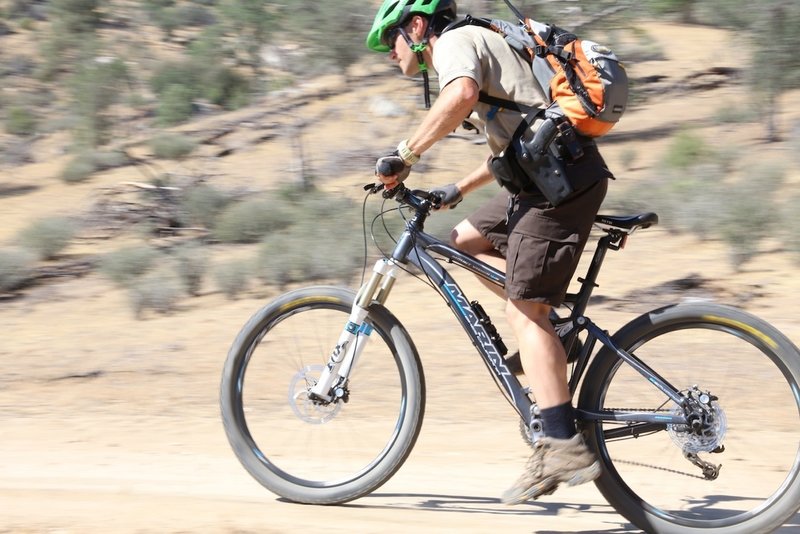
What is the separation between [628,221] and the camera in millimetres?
4125

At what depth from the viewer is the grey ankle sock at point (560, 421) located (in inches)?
163

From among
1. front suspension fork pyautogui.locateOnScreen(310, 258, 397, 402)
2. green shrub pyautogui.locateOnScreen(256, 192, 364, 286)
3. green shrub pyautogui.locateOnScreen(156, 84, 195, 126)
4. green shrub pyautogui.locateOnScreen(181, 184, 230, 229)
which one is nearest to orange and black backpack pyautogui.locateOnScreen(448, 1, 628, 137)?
front suspension fork pyautogui.locateOnScreen(310, 258, 397, 402)

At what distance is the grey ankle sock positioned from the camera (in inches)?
163

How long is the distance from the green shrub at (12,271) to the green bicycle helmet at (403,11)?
8.19 metres

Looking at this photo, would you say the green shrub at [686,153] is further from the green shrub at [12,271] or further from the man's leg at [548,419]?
the man's leg at [548,419]

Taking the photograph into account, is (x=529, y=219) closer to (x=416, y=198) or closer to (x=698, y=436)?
(x=416, y=198)

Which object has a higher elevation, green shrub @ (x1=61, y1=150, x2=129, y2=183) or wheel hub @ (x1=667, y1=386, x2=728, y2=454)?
wheel hub @ (x1=667, y1=386, x2=728, y2=454)

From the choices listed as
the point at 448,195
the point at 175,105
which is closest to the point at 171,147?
the point at 175,105

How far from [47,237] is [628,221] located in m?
10.3

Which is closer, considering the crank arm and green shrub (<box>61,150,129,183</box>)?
the crank arm

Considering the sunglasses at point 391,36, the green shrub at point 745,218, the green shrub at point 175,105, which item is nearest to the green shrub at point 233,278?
the green shrub at point 745,218

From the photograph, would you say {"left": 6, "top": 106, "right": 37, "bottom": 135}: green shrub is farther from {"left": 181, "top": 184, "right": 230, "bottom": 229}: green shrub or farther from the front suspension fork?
the front suspension fork

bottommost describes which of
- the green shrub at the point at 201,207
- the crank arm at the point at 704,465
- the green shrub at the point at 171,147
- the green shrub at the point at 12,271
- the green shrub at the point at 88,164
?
the green shrub at the point at 88,164

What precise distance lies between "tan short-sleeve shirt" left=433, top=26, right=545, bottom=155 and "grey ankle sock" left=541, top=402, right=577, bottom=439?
1.07 meters
